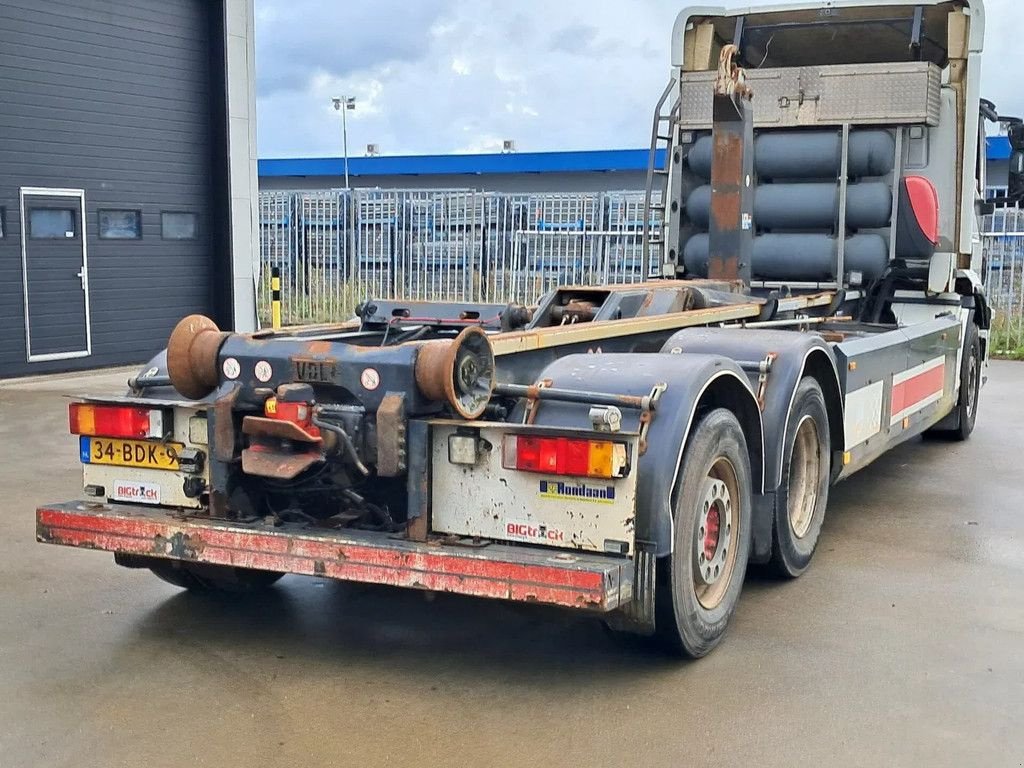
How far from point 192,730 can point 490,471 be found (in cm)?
140

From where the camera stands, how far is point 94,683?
192 inches

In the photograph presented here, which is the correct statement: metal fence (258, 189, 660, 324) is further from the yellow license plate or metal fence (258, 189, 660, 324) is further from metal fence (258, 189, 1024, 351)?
the yellow license plate

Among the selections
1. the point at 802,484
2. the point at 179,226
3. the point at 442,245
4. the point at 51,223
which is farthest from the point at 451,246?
the point at 802,484

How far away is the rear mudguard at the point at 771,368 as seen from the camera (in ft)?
19.0

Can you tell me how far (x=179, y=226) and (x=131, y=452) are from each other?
12.2 m

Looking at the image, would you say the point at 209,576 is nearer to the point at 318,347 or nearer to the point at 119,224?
the point at 318,347

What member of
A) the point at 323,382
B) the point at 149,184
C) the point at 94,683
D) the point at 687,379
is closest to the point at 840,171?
the point at 687,379

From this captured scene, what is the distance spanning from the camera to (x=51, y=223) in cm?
Answer: 1513

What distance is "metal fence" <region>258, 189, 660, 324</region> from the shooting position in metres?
21.8

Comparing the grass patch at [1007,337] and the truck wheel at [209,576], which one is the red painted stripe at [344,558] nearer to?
the truck wheel at [209,576]

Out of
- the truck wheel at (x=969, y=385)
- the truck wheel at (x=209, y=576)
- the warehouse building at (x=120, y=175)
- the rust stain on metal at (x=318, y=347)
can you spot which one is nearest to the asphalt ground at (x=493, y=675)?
the truck wheel at (x=209, y=576)

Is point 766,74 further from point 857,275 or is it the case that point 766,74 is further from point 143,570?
point 143,570

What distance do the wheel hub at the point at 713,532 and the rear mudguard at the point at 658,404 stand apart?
1.10ft

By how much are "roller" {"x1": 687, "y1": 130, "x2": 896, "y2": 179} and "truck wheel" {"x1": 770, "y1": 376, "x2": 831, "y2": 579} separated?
3.61m
